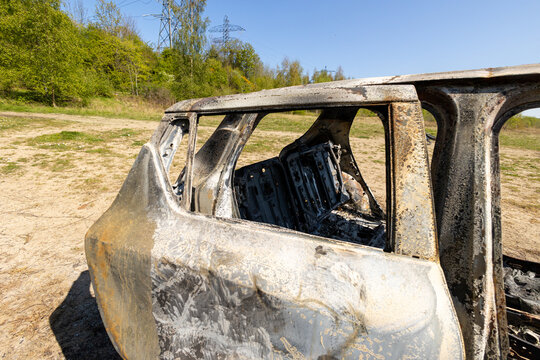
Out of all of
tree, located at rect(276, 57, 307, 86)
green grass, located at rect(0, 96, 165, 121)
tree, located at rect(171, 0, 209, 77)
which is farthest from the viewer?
tree, located at rect(276, 57, 307, 86)

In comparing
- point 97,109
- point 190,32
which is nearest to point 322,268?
point 97,109

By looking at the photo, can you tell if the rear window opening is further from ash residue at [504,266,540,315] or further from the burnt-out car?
ash residue at [504,266,540,315]

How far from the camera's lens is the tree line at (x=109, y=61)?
1505 centimetres

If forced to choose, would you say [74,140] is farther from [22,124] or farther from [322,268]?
[322,268]

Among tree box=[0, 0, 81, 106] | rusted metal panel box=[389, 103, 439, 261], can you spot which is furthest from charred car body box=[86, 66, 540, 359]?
tree box=[0, 0, 81, 106]

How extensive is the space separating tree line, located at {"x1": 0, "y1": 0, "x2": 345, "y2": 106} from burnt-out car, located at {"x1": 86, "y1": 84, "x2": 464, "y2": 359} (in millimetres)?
→ 20443

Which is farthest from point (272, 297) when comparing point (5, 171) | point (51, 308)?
point (5, 171)

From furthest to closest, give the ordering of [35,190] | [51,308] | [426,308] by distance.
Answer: [35,190] < [51,308] < [426,308]

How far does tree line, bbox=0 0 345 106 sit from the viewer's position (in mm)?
15047

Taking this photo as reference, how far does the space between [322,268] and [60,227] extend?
12.2ft

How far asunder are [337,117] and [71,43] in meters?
20.6

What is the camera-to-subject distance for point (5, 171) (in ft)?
17.0

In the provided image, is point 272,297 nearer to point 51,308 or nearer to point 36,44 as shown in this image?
point 51,308

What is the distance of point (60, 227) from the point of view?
3223mm
